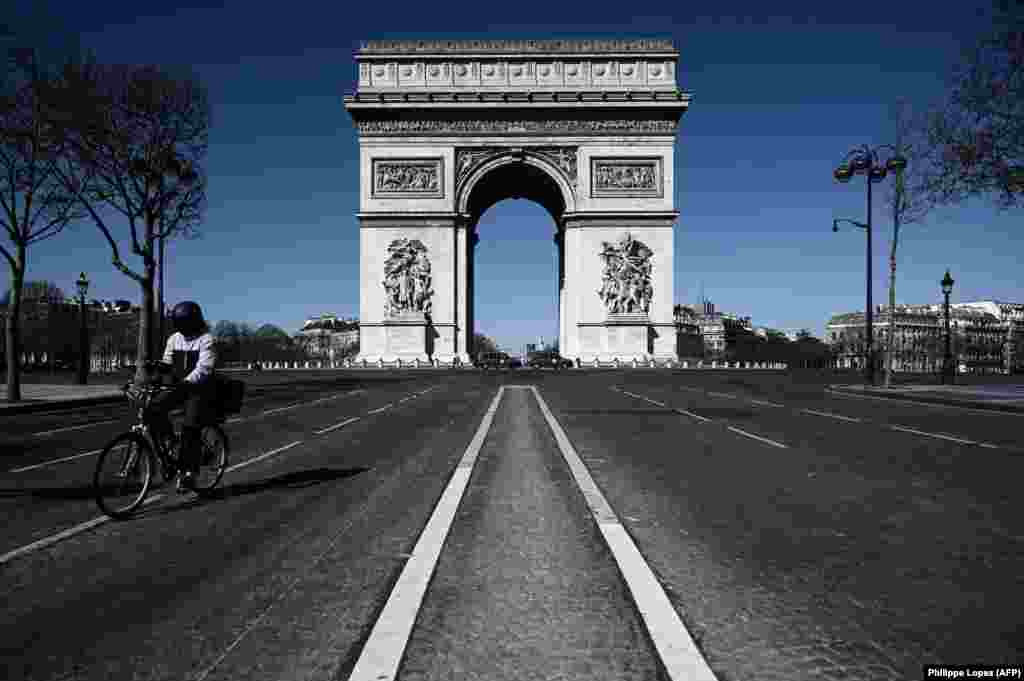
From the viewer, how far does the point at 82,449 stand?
9539 millimetres

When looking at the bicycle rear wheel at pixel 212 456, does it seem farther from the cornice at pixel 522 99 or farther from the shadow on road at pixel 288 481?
the cornice at pixel 522 99

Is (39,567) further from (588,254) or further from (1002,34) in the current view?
(588,254)

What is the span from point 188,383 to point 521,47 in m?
44.8

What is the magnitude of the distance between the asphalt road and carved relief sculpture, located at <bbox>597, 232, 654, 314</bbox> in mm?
36371

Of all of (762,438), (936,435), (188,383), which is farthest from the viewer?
(936,435)

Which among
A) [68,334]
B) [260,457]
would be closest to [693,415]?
[260,457]

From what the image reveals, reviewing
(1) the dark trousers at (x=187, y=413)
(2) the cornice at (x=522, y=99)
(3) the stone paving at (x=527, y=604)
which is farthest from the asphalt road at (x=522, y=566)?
(2) the cornice at (x=522, y=99)

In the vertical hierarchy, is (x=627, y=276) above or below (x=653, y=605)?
above

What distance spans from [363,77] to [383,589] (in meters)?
47.5

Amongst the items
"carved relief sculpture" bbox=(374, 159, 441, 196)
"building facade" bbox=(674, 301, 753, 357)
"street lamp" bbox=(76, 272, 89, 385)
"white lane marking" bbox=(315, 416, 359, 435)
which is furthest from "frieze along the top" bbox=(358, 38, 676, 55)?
"building facade" bbox=(674, 301, 753, 357)

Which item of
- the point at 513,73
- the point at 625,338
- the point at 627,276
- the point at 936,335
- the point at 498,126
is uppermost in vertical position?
the point at 513,73

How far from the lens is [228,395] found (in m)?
6.45

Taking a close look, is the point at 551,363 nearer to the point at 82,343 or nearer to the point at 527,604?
the point at 82,343

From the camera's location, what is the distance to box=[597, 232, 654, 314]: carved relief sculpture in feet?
148
